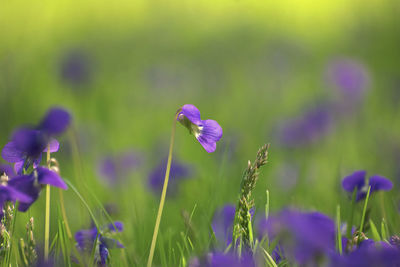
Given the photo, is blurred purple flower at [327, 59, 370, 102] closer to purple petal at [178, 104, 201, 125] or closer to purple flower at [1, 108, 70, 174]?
purple petal at [178, 104, 201, 125]

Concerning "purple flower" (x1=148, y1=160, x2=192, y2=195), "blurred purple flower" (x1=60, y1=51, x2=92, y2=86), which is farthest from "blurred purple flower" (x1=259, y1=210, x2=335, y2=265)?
"blurred purple flower" (x1=60, y1=51, x2=92, y2=86)

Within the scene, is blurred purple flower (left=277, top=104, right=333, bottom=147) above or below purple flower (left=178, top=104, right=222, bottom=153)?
below

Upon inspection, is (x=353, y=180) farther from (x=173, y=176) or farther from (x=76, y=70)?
(x=76, y=70)

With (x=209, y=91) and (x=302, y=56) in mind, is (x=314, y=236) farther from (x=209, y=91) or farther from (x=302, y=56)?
(x=302, y=56)

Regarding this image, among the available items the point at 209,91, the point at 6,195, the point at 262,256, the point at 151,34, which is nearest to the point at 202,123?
the point at 262,256

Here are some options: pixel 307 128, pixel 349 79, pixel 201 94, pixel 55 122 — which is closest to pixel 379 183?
pixel 55 122

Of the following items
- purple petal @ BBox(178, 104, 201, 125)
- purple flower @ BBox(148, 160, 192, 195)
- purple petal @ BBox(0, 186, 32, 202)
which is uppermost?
purple petal @ BBox(178, 104, 201, 125)
